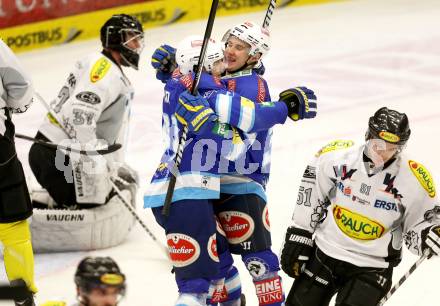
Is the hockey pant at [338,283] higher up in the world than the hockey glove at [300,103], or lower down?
lower down

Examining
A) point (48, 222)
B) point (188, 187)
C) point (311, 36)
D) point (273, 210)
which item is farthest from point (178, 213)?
point (311, 36)

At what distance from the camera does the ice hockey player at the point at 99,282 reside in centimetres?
306

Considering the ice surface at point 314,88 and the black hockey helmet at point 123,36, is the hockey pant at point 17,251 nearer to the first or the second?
the ice surface at point 314,88

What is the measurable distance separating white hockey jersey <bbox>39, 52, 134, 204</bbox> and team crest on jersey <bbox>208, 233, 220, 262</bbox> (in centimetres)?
168

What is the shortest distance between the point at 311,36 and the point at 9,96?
20.4 ft

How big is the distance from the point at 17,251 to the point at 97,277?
1.94 meters

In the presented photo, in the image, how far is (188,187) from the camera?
4406 millimetres

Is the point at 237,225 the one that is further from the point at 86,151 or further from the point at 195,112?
the point at 86,151

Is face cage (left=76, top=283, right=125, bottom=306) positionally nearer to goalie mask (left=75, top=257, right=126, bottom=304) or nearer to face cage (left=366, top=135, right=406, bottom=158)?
goalie mask (left=75, top=257, right=126, bottom=304)

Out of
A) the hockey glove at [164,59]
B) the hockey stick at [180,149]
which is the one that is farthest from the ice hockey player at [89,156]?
the hockey stick at [180,149]

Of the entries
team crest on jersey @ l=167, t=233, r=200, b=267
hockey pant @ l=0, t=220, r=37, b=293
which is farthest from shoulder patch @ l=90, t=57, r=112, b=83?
team crest on jersey @ l=167, t=233, r=200, b=267

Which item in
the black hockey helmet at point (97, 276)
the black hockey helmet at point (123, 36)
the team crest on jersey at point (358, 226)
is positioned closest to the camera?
the black hockey helmet at point (97, 276)

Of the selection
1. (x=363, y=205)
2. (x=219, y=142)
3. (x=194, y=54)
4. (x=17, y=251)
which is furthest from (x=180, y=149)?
(x=17, y=251)

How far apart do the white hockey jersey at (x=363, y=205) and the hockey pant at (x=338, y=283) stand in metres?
0.04
